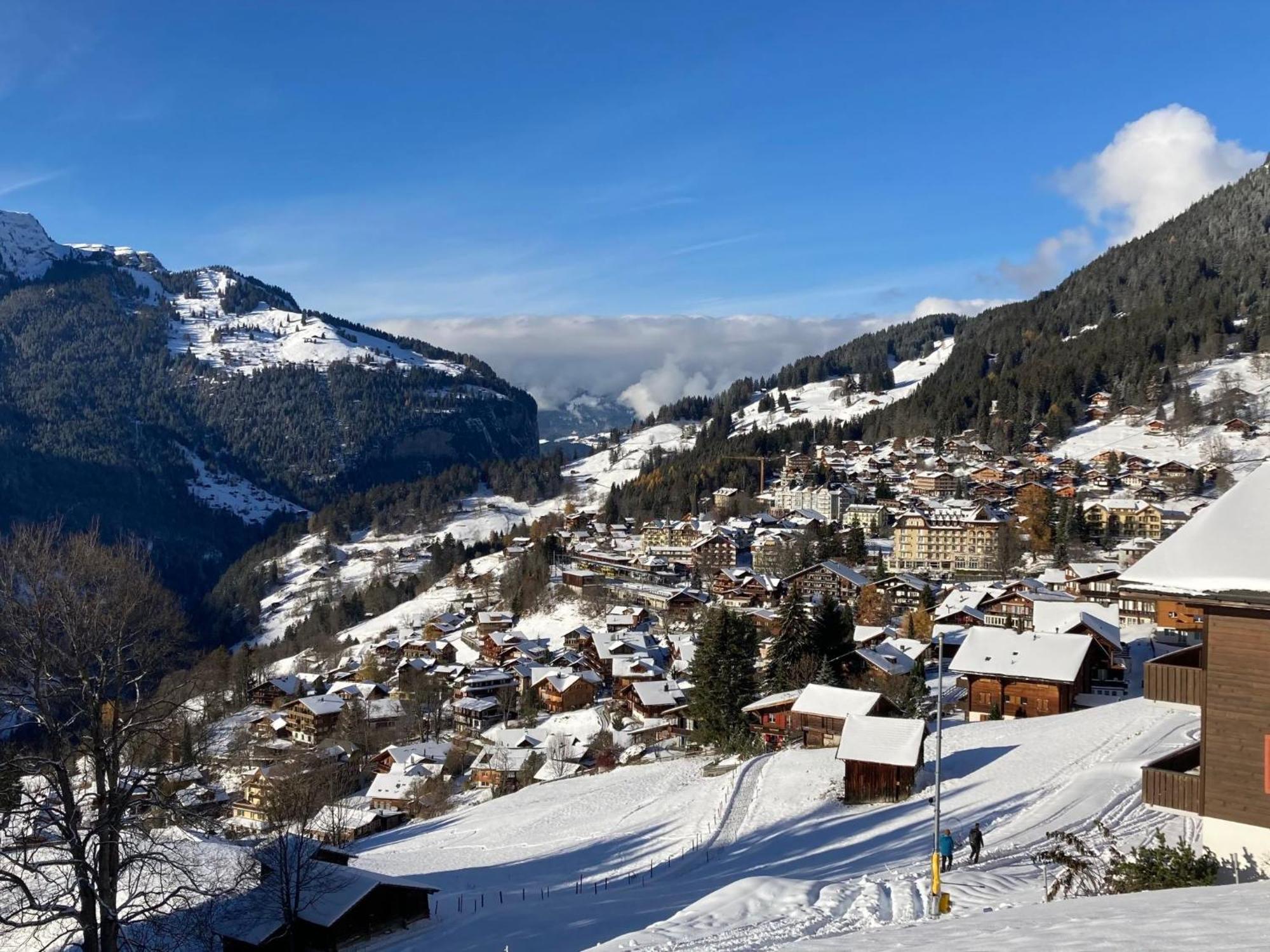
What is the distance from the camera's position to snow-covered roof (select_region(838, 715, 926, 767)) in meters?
28.1

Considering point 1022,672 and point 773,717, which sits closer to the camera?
point 1022,672

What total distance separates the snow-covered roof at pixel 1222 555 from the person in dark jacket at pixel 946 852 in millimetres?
8403

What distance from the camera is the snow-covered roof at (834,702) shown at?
3675 centimetres

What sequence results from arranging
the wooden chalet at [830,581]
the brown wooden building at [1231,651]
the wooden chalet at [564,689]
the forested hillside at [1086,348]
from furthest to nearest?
the forested hillside at [1086,348], the wooden chalet at [830,581], the wooden chalet at [564,689], the brown wooden building at [1231,651]

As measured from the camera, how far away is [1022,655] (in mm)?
41188

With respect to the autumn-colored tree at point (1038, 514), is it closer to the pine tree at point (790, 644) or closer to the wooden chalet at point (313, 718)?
the pine tree at point (790, 644)

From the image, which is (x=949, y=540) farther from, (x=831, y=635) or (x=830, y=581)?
(x=831, y=635)

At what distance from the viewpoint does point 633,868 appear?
25891mm

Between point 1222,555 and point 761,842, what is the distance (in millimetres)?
19477

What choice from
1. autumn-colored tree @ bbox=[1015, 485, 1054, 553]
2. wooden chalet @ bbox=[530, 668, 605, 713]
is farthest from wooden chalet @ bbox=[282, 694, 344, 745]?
autumn-colored tree @ bbox=[1015, 485, 1054, 553]

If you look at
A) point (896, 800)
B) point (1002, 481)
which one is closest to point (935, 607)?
point (896, 800)

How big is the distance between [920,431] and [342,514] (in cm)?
10631

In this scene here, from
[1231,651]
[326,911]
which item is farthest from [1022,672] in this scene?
[1231,651]

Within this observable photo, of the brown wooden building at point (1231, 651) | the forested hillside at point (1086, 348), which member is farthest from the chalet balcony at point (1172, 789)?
the forested hillside at point (1086, 348)
